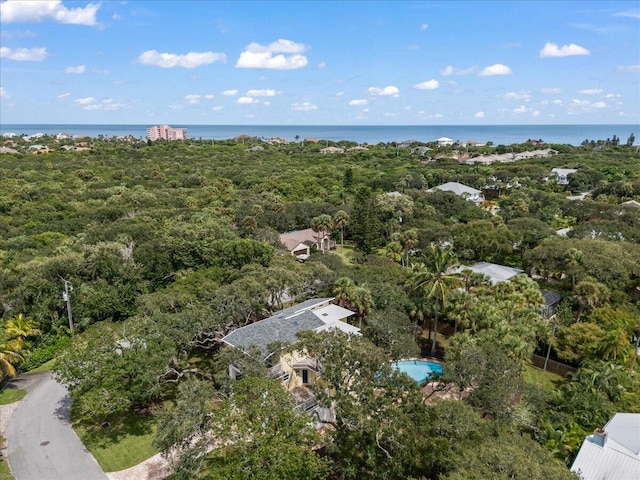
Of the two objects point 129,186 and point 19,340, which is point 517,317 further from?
point 129,186

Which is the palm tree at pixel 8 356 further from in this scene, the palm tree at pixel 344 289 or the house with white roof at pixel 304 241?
the house with white roof at pixel 304 241

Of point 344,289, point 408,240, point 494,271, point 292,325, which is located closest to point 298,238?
point 408,240

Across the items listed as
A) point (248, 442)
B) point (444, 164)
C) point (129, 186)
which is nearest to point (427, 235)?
point (248, 442)

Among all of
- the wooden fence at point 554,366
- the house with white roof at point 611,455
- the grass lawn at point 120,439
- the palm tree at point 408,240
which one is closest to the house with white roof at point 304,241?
the palm tree at point 408,240

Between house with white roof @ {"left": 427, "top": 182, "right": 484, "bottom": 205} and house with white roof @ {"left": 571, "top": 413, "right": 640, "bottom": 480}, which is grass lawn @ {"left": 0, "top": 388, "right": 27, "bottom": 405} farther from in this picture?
house with white roof @ {"left": 427, "top": 182, "right": 484, "bottom": 205}

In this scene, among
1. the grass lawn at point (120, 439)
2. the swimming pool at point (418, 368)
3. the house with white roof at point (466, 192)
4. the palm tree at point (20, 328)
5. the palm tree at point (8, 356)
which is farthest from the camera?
the house with white roof at point (466, 192)

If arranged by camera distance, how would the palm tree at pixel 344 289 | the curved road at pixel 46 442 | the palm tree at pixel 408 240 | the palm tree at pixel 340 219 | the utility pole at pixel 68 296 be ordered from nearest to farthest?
1. the curved road at pixel 46 442
2. the utility pole at pixel 68 296
3. the palm tree at pixel 344 289
4. the palm tree at pixel 408 240
5. the palm tree at pixel 340 219
